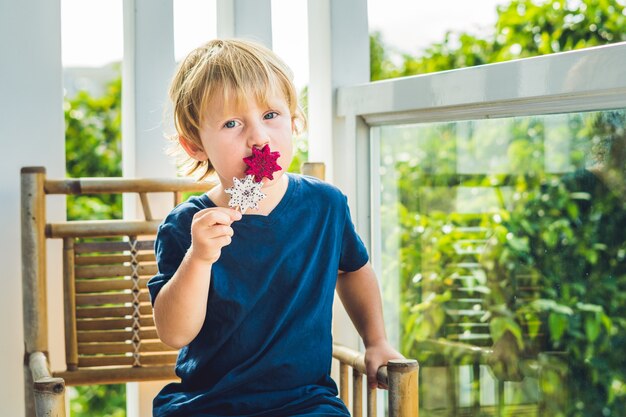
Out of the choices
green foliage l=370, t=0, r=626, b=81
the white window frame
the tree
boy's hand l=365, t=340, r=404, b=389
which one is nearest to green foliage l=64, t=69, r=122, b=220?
green foliage l=370, t=0, r=626, b=81

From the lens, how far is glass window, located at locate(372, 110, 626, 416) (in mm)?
1215

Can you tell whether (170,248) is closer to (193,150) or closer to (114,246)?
(193,150)

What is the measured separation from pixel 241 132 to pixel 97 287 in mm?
594

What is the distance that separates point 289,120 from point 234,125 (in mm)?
84

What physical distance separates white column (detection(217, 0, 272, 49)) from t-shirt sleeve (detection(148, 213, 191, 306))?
0.56 metres

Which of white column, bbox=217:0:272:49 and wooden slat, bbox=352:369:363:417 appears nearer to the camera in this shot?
wooden slat, bbox=352:369:363:417

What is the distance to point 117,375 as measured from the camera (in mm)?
1597

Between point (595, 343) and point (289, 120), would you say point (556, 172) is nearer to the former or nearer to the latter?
point (595, 343)

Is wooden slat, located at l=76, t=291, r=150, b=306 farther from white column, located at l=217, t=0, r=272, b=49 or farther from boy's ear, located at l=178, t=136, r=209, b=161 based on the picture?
white column, located at l=217, t=0, r=272, b=49

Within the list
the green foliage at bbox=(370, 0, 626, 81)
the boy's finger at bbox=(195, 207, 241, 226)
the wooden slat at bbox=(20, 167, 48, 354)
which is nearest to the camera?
the boy's finger at bbox=(195, 207, 241, 226)

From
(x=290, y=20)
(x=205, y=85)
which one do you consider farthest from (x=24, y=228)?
(x=290, y=20)

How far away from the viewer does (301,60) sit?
237 centimetres

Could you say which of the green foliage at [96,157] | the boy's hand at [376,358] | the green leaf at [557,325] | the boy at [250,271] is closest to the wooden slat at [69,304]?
the boy at [250,271]

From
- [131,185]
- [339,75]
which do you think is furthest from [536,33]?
[131,185]
